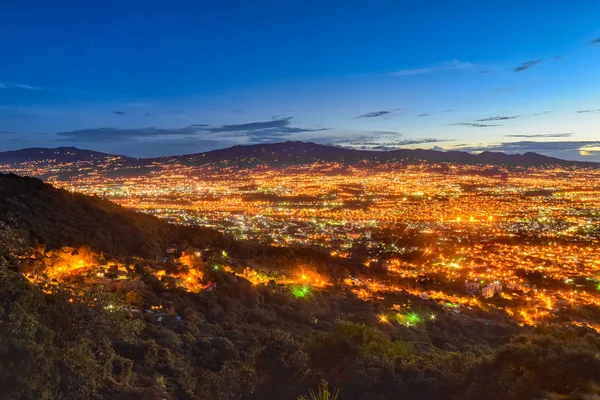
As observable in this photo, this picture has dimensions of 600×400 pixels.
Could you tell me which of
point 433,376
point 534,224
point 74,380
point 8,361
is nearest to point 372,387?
point 433,376

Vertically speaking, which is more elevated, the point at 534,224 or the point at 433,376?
the point at 433,376

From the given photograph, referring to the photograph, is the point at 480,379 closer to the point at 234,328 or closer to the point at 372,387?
the point at 372,387

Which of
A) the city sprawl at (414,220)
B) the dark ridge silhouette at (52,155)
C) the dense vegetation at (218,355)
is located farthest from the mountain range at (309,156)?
the dense vegetation at (218,355)

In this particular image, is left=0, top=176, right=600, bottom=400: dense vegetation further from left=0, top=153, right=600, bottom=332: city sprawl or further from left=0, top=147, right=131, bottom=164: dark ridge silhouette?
left=0, top=147, right=131, bottom=164: dark ridge silhouette

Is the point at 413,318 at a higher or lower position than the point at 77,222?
lower

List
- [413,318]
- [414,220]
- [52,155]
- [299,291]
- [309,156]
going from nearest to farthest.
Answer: [413,318], [299,291], [414,220], [52,155], [309,156]

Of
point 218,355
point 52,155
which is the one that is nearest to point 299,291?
point 218,355

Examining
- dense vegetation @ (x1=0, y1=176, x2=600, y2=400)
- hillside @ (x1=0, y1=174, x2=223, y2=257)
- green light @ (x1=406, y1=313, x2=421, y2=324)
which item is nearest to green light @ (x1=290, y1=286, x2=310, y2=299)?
dense vegetation @ (x1=0, y1=176, x2=600, y2=400)

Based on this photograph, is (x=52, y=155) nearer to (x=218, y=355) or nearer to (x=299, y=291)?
(x=299, y=291)

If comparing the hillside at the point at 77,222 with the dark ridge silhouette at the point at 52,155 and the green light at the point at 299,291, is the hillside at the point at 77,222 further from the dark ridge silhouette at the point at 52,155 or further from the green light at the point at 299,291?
the dark ridge silhouette at the point at 52,155
